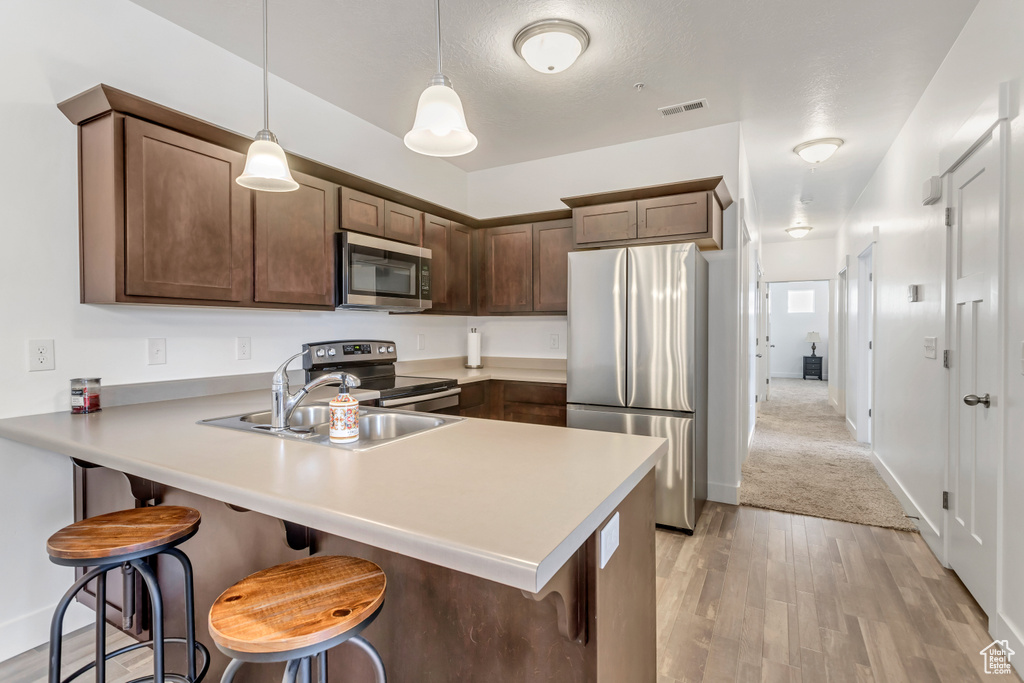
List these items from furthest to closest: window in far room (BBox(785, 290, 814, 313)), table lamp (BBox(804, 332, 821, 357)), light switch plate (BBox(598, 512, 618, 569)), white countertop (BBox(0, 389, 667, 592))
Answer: window in far room (BBox(785, 290, 814, 313))
table lamp (BBox(804, 332, 821, 357))
light switch plate (BBox(598, 512, 618, 569))
white countertop (BBox(0, 389, 667, 592))

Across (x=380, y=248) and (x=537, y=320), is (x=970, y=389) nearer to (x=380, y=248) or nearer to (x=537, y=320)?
(x=537, y=320)

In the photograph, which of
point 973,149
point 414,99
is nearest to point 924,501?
point 973,149

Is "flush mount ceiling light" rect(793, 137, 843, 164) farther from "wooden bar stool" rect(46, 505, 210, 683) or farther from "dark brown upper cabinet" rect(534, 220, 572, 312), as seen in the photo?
"wooden bar stool" rect(46, 505, 210, 683)

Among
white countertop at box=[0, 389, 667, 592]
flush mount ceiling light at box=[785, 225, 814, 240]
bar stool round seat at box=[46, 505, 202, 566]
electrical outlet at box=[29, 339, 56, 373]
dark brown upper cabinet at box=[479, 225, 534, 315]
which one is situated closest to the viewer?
white countertop at box=[0, 389, 667, 592]

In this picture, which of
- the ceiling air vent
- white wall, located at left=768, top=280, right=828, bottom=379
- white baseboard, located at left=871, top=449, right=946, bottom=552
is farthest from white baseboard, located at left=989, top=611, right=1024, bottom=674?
white wall, located at left=768, top=280, right=828, bottom=379

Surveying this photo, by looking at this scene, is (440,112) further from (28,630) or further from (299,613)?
(28,630)

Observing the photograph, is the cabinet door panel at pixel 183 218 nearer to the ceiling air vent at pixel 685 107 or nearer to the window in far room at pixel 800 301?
the ceiling air vent at pixel 685 107

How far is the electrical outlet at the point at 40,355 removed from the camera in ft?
6.20

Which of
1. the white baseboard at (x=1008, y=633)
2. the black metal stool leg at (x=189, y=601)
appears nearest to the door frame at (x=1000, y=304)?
the white baseboard at (x=1008, y=633)

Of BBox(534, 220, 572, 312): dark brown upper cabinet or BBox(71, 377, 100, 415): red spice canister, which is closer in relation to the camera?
BBox(71, 377, 100, 415): red spice canister

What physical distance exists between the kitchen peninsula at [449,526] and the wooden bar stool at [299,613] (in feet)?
0.35

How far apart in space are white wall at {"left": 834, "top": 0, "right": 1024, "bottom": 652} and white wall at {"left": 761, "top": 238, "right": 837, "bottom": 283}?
3.28 metres

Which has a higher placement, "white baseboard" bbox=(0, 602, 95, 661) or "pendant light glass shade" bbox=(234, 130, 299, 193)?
"pendant light glass shade" bbox=(234, 130, 299, 193)

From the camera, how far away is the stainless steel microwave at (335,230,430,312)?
2.76 m
